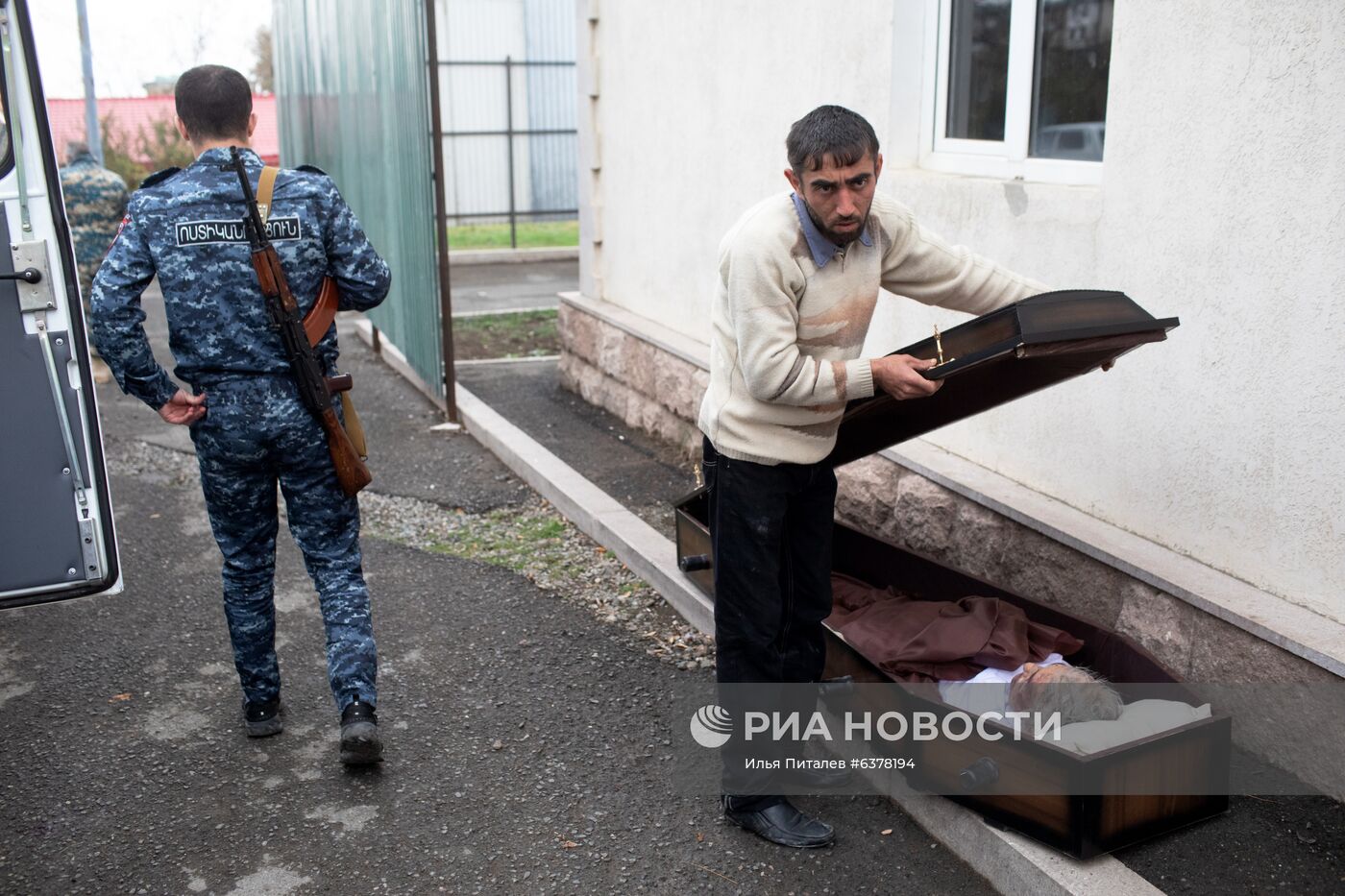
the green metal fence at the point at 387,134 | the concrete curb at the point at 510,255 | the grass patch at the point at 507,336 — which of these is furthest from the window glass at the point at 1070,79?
the concrete curb at the point at 510,255

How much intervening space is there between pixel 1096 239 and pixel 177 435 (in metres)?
6.22

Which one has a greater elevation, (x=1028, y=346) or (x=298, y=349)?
(x=1028, y=346)

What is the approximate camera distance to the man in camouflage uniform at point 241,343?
3529 mm

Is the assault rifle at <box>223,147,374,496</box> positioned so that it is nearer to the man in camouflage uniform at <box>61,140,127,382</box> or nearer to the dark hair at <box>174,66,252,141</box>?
the dark hair at <box>174,66,252,141</box>

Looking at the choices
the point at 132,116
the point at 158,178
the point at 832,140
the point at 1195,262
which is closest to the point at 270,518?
the point at 158,178

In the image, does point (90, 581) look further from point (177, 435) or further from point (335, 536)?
point (177, 435)

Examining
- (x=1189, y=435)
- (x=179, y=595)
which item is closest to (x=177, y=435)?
(x=179, y=595)

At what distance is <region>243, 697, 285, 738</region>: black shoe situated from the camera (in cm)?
408

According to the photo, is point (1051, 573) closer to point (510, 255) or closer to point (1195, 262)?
point (1195, 262)

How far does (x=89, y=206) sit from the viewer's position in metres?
10.4

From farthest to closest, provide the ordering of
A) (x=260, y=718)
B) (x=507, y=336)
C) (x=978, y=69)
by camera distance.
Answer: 1. (x=507, y=336)
2. (x=978, y=69)
3. (x=260, y=718)

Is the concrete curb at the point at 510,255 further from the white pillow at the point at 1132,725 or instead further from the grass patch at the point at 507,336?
the white pillow at the point at 1132,725

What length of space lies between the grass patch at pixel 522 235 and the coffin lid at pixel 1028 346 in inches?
634

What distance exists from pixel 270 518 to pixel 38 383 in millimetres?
765
